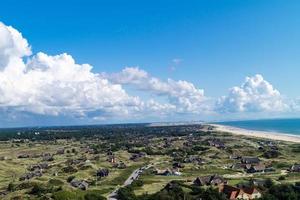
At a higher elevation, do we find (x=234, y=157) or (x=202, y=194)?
(x=234, y=157)

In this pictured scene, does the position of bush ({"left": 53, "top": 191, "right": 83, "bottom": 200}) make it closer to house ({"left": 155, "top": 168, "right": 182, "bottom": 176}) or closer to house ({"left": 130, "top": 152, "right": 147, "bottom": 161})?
house ({"left": 155, "top": 168, "right": 182, "bottom": 176})

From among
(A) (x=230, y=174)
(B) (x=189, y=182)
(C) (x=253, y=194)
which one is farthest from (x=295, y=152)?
(C) (x=253, y=194)

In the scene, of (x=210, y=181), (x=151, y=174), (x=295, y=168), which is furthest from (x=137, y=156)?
(x=210, y=181)

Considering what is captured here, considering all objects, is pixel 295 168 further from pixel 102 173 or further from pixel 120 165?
pixel 120 165

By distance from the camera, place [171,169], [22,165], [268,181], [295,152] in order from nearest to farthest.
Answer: [268,181] < [171,169] < [22,165] < [295,152]

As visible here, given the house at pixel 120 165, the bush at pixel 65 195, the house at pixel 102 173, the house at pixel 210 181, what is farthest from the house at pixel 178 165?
the bush at pixel 65 195

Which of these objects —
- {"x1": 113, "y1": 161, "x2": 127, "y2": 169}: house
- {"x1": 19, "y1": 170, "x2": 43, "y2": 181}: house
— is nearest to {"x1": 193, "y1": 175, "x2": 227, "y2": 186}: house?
{"x1": 113, "y1": 161, "x2": 127, "y2": 169}: house

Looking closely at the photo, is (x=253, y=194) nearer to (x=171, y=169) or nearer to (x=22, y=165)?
(x=171, y=169)

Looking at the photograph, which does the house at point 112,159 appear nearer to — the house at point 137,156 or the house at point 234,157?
the house at point 137,156

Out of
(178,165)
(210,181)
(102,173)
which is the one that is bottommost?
(210,181)
